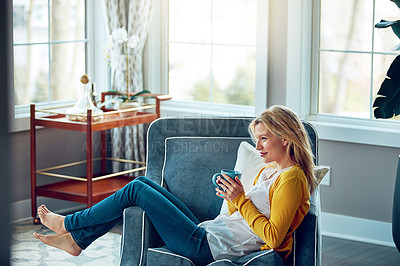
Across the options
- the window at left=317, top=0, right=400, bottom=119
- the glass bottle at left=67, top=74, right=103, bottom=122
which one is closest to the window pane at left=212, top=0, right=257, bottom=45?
the window at left=317, top=0, right=400, bottom=119

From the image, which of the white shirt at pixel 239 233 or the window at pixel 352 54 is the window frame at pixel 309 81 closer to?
the window at pixel 352 54

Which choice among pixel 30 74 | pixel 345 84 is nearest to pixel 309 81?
pixel 345 84

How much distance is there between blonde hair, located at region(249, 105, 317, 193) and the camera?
2152 millimetres

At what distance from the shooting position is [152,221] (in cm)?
227

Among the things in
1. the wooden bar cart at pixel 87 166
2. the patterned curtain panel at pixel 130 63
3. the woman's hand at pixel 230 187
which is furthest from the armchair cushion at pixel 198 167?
the patterned curtain panel at pixel 130 63

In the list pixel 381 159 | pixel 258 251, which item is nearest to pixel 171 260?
pixel 258 251

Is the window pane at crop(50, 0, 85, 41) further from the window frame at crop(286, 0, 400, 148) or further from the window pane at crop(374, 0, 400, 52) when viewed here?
the window pane at crop(374, 0, 400, 52)

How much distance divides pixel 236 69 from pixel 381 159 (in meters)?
1.27

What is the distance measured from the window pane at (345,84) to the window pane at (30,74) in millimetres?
2085

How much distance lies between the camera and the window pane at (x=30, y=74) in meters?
3.93

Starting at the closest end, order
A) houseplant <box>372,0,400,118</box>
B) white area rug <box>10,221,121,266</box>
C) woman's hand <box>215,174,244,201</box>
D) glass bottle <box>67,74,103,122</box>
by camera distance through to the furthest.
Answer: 1. woman's hand <box>215,174,244,201</box>
2. houseplant <box>372,0,400,118</box>
3. white area rug <box>10,221,121,266</box>
4. glass bottle <box>67,74,103,122</box>

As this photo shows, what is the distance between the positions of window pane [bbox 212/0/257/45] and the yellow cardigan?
2.05 meters

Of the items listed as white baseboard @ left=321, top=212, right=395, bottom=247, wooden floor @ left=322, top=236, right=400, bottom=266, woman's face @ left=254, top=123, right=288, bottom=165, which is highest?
woman's face @ left=254, top=123, right=288, bottom=165

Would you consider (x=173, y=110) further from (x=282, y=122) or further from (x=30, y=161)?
(x=282, y=122)
